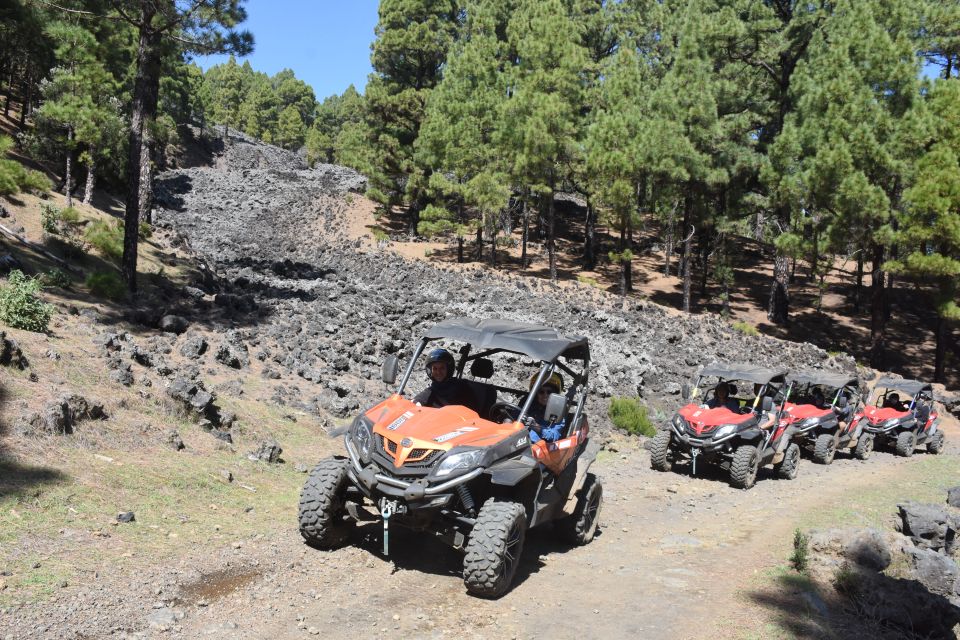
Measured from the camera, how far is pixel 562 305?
2489 centimetres

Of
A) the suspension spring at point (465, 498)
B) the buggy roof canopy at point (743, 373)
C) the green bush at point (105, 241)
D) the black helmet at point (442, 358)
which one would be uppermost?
the green bush at point (105, 241)

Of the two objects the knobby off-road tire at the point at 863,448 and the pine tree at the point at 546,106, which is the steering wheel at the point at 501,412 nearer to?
the knobby off-road tire at the point at 863,448

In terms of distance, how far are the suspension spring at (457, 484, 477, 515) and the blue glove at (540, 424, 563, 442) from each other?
1.35 metres

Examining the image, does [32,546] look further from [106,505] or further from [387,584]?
[387,584]

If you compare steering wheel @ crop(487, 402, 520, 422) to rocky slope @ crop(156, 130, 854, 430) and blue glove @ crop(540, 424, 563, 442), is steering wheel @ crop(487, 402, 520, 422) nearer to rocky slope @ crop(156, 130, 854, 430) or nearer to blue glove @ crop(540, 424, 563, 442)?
blue glove @ crop(540, 424, 563, 442)

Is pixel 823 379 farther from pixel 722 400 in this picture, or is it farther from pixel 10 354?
pixel 10 354

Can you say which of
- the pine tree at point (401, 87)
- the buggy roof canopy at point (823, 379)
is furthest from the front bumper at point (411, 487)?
the pine tree at point (401, 87)

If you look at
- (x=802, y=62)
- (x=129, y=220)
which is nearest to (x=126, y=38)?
(x=129, y=220)

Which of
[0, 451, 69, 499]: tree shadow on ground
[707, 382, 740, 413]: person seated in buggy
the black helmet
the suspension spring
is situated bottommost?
[0, 451, 69, 499]: tree shadow on ground

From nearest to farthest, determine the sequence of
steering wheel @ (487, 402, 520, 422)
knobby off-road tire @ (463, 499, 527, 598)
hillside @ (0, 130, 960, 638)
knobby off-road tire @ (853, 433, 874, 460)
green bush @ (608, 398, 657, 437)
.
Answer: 1. hillside @ (0, 130, 960, 638)
2. knobby off-road tire @ (463, 499, 527, 598)
3. steering wheel @ (487, 402, 520, 422)
4. green bush @ (608, 398, 657, 437)
5. knobby off-road tire @ (853, 433, 874, 460)

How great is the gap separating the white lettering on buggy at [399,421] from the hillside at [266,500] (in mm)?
1350

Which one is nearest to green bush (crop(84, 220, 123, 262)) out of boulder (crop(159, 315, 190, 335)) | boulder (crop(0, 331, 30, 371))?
boulder (crop(159, 315, 190, 335))

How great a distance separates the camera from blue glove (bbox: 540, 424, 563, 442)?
275 inches

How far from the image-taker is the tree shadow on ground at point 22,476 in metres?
6.33
